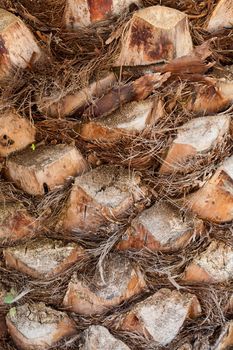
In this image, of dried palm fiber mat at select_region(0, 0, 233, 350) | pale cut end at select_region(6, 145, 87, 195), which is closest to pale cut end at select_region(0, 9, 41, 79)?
dried palm fiber mat at select_region(0, 0, 233, 350)

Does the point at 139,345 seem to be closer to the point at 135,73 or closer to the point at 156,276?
the point at 156,276

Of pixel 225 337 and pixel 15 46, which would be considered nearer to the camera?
pixel 15 46

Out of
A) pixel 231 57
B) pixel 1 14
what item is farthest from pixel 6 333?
pixel 231 57

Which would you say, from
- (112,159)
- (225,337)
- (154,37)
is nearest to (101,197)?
(112,159)

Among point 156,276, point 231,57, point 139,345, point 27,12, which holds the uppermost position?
point 27,12

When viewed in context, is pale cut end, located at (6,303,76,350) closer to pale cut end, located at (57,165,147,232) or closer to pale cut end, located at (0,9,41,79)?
pale cut end, located at (57,165,147,232)

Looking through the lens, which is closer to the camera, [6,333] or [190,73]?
[190,73]

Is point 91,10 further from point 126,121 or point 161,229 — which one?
point 161,229
